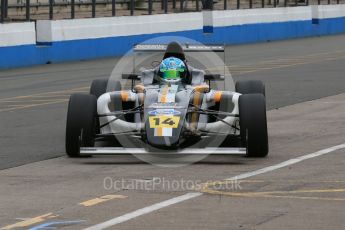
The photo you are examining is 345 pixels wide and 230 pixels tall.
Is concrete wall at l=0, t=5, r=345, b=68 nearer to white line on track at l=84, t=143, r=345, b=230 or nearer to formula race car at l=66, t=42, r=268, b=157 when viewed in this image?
formula race car at l=66, t=42, r=268, b=157

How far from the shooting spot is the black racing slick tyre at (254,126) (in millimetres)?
12812

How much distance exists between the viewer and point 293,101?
20.9 meters

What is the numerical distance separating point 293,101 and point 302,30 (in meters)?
29.1

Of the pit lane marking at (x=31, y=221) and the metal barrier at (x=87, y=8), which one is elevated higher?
the metal barrier at (x=87, y=8)

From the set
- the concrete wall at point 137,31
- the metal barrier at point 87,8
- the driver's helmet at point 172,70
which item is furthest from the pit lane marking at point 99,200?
the metal barrier at point 87,8

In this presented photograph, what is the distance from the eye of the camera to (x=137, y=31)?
37.7m

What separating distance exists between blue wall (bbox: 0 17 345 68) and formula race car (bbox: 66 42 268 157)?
17.2 meters

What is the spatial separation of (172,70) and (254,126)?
5.81 ft

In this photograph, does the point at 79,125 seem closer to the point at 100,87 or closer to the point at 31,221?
the point at 100,87

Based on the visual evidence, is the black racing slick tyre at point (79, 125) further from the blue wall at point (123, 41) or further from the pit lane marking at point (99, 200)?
the blue wall at point (123, 41)

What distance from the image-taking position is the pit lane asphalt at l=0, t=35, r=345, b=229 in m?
9.60

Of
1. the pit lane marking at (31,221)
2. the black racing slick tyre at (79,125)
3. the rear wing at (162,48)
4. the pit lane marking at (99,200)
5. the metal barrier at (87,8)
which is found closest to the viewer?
the pit lane marking at (31,221)

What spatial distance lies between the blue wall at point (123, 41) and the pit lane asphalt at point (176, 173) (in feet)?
26.9

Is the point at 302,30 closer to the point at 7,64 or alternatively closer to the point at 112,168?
the point at 7,64
